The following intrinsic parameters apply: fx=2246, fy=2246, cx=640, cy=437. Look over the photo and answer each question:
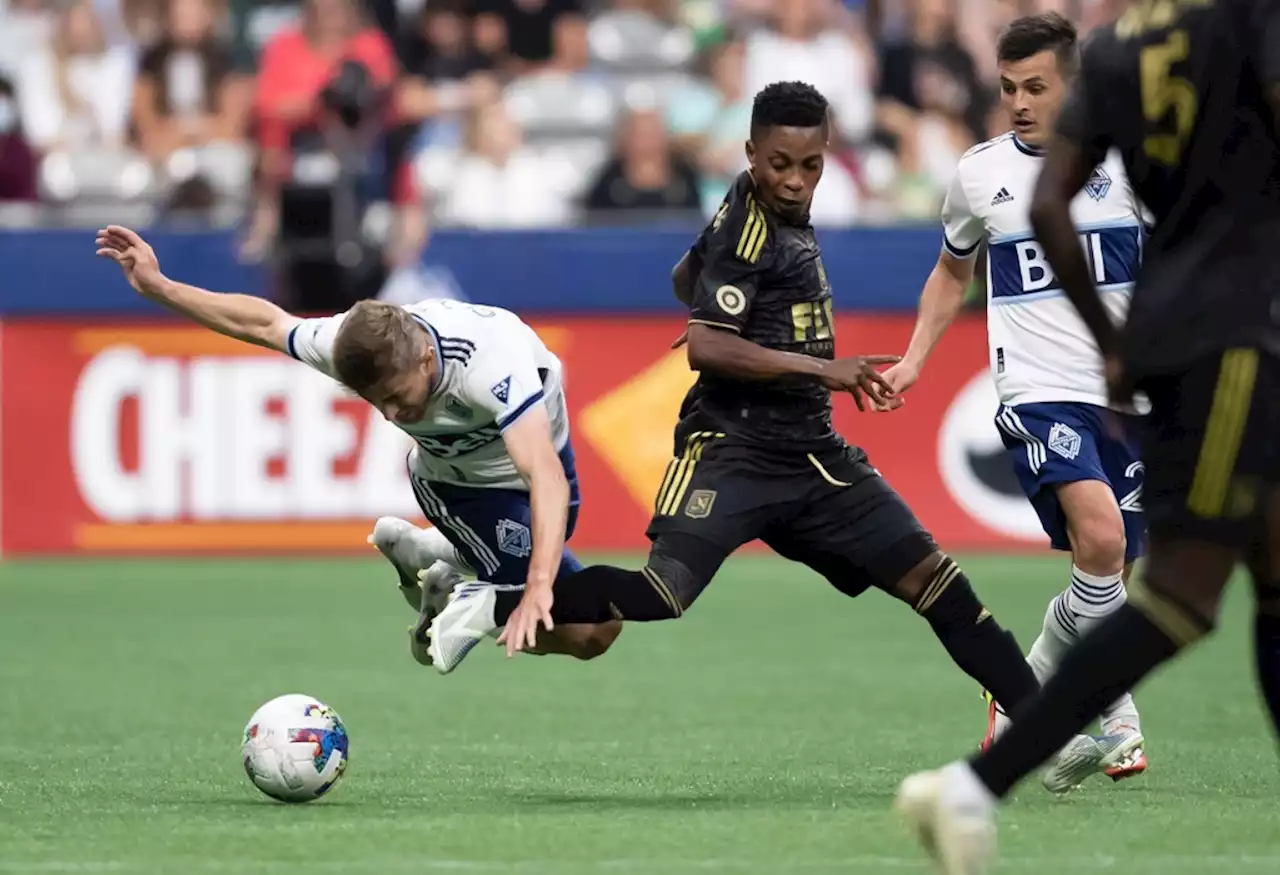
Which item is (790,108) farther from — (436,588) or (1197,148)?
(436,588)

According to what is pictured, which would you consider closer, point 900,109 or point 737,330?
point 737,330

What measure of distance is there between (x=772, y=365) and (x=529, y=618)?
1.08 m

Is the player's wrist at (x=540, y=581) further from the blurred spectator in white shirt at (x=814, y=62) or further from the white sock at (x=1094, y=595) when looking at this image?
the blurred spectator in white shirt at (x=814, y=62)

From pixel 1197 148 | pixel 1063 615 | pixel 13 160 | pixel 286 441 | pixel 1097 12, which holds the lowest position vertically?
pixel 286 441

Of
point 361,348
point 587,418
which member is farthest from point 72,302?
point 361,348

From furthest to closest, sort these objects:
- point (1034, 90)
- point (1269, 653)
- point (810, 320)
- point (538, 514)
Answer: point (1034, 90) < point (810, 320) < point (538, 514) < point (1269, 653)

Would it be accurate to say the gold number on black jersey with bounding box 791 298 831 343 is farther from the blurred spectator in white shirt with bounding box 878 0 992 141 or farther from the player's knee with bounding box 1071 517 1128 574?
the blurred spectator in white shirt with bounding box 878 0 992 141

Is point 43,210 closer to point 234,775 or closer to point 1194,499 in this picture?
point 234,775

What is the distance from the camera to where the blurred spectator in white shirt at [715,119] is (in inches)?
653

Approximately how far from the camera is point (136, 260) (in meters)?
6.92

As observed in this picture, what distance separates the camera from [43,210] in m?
16.1

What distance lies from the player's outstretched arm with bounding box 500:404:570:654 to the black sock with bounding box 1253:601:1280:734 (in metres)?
1.94

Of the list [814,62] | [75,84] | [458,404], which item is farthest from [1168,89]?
[75,84]

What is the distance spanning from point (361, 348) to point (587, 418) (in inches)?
334
